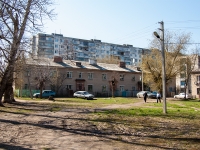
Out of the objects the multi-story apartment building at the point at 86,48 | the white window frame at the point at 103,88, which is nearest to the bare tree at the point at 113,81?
the white window frame at the point at 103,88

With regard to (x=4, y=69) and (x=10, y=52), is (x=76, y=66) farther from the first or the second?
(x=10, y=52)

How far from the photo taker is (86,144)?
7.75 meters

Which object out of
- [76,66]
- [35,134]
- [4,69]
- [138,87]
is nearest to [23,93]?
[76,66]

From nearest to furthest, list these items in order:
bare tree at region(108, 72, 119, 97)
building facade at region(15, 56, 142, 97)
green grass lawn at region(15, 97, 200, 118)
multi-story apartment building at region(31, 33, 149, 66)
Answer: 1. green grass lawn at region(15, 97, 200, 118)
2. building facade at region(15, 56, 142, 97)
3. bare tree at region(108, 72, 119, 97)
4. multi-story apartment building at region(31, 33, 149, 66)

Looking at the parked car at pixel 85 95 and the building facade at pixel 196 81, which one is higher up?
the building facade at pixel 196 81

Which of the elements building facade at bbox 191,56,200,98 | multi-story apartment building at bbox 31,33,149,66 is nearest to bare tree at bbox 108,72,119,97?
multi-story apartment building at bbox 31,33,149,66

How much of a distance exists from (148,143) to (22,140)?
13.9ft

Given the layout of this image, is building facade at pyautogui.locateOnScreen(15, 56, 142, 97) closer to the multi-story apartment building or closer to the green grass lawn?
the green grass lawn

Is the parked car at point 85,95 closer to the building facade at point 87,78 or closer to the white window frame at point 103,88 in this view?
the building facade at point 87,78

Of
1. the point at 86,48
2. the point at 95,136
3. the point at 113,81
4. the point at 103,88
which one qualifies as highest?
the point at 86,48

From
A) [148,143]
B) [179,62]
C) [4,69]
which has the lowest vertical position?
[148,143]

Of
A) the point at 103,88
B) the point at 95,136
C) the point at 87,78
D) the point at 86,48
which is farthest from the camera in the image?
the point at 86,48

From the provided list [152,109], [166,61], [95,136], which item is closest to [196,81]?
[166,61]

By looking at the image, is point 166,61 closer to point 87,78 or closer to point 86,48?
point 87,78
